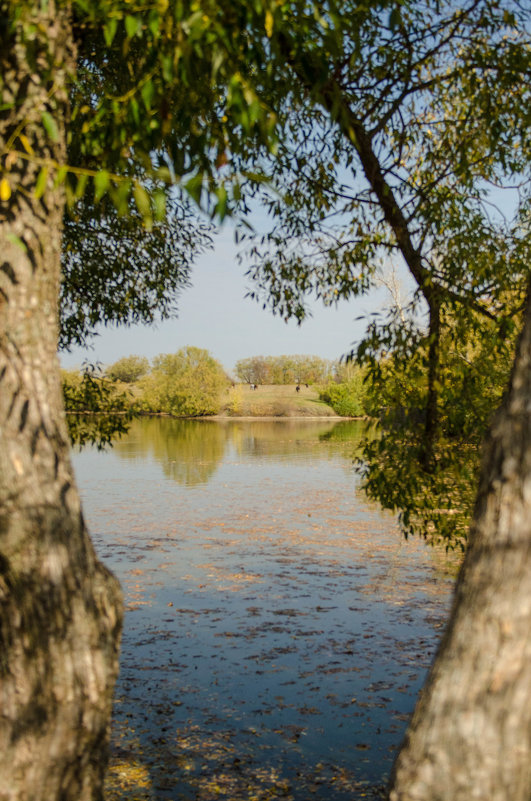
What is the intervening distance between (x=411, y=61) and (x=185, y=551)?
32.6ft

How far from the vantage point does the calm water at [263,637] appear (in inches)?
242

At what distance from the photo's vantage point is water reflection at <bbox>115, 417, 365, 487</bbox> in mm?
26734

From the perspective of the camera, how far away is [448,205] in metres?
6.63

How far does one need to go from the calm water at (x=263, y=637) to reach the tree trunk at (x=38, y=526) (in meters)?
3.04

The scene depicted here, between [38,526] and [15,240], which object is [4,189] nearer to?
[15,240]

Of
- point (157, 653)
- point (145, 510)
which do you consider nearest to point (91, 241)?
point (157, 653)

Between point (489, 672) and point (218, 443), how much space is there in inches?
1268

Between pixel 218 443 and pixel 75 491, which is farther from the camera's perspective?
pixel 218 443

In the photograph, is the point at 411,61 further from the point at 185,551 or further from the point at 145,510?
the point at 145,510

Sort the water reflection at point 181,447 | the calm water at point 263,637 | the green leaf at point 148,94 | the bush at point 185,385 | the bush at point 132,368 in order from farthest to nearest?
the bush at point 132,368
the bush at point 185,385
the water reflection at point 181,447
the calm water at point 263,637
the green leaf at point 148,94

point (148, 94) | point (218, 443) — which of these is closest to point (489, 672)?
point (148, 94)

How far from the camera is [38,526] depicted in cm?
293

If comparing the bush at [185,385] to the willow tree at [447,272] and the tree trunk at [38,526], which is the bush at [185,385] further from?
the tree trunk at [38,526]

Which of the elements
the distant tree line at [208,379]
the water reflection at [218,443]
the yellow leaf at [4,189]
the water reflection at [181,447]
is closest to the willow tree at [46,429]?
the yellow leaf at [4,189]
